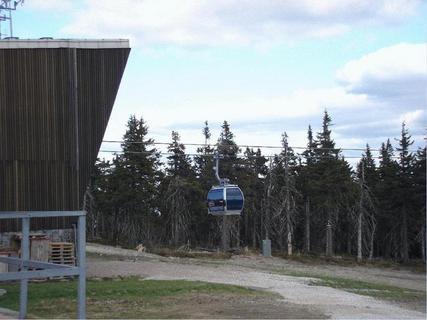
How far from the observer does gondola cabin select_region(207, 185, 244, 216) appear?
29625 mm

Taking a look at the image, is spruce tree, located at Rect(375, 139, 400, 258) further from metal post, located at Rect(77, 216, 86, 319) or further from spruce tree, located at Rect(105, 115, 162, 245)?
metal post, located at Rect(77, 216, 86, 319)

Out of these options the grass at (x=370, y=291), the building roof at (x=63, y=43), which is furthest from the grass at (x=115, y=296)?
the building roof at (x=63, y=43)

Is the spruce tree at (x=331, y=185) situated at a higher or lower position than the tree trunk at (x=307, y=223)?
higher

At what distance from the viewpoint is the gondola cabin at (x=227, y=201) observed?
29625 mm

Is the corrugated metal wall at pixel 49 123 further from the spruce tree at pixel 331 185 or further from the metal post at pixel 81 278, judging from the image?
the spruce tree at pixel 331 185

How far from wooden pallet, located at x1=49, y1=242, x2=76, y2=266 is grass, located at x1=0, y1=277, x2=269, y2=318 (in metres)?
2.16

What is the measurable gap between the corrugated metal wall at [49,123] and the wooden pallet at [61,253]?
16.9 ft

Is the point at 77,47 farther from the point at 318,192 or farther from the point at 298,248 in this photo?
the point at 298,248

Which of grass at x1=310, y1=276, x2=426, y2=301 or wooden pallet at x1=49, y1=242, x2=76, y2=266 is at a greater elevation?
wooden pallet at x1=49, y1=242, x2=76, y2=266

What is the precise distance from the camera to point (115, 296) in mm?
16969

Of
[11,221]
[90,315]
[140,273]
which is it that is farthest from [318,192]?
[90,315]

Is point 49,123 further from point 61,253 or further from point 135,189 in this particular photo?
point 135,189

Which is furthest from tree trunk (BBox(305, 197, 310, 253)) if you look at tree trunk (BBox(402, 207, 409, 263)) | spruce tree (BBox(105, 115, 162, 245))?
spruce tree (BBox(105, 115, 162, 245))

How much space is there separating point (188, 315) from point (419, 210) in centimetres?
5642
